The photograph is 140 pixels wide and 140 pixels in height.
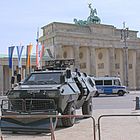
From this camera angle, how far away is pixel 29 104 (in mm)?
12625

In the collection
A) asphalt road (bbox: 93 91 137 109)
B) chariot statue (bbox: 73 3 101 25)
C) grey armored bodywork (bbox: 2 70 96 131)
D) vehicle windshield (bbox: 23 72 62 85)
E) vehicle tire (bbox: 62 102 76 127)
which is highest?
chariot statue (bbox: 73 3 101 25)

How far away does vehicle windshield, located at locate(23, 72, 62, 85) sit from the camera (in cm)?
1412

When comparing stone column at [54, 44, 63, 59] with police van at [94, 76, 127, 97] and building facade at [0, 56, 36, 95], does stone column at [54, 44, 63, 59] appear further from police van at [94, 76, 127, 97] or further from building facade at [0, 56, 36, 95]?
police van at [94, 76, 127, 97]

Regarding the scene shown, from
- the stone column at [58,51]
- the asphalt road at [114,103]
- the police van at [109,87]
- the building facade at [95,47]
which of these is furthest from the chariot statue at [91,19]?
the asphalt road at [114,103]

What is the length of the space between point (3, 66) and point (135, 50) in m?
35.6

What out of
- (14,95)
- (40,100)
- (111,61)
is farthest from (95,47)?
(40,100)

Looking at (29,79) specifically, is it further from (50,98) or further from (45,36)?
(45,36)

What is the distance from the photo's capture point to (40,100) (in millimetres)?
12492

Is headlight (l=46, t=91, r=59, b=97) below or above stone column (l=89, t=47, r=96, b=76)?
below

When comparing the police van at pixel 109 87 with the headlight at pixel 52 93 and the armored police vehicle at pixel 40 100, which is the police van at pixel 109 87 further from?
the headlight at pixel 52 93

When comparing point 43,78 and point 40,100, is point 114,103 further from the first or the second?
point 40,100

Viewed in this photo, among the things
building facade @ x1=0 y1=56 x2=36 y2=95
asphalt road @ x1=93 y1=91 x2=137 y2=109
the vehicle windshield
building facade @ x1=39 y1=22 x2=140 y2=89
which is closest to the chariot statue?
building facade @ x1=39 y1=22 x2=140 y2=89

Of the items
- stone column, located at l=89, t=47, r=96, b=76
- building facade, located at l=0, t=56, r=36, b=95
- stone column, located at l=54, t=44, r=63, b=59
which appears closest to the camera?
building facade, located at l=0, t=56, r=36, b=95

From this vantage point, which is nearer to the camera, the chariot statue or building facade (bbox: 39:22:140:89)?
building facade (bbox: 39:22:140:89)
